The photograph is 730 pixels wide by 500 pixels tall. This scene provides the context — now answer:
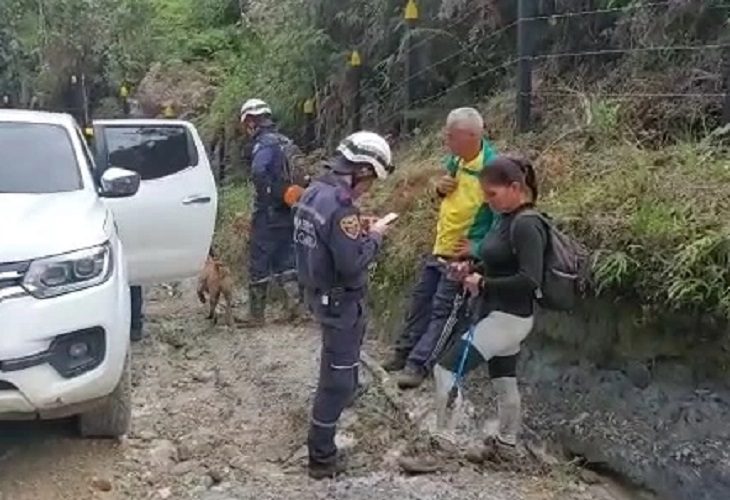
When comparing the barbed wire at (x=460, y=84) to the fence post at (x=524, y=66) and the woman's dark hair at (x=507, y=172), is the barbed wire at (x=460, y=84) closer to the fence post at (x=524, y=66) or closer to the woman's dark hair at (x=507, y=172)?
the fence post at (x=524, y=66)

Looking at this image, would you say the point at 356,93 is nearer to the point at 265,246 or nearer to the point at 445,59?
the point at 445,59

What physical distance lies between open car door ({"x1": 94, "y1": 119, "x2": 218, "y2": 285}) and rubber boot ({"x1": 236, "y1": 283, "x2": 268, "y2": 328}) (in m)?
0.84

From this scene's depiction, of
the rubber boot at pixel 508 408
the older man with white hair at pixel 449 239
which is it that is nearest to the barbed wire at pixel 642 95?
the older man with white hair at pixel 449 239

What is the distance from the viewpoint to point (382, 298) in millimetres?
7340

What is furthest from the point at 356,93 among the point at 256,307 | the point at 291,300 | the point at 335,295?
the point at 335,295

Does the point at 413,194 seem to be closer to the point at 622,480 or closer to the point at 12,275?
the point at 622,480

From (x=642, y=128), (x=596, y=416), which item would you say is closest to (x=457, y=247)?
(x=596, y=416)

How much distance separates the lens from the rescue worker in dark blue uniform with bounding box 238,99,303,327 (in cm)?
786

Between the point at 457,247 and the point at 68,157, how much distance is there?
7.26ft

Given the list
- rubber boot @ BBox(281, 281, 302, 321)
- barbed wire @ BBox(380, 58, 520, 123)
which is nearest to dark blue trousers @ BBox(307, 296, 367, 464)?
rubber boot @ BBox(281, 281, 302, 321)

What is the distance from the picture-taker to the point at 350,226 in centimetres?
439

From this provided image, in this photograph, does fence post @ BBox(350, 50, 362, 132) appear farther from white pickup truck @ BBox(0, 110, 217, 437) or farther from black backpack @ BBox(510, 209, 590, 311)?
black backpack @ BBox(510, 209, 590, 311)

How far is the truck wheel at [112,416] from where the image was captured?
500cm

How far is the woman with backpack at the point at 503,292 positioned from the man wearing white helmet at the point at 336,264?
1.55ft
